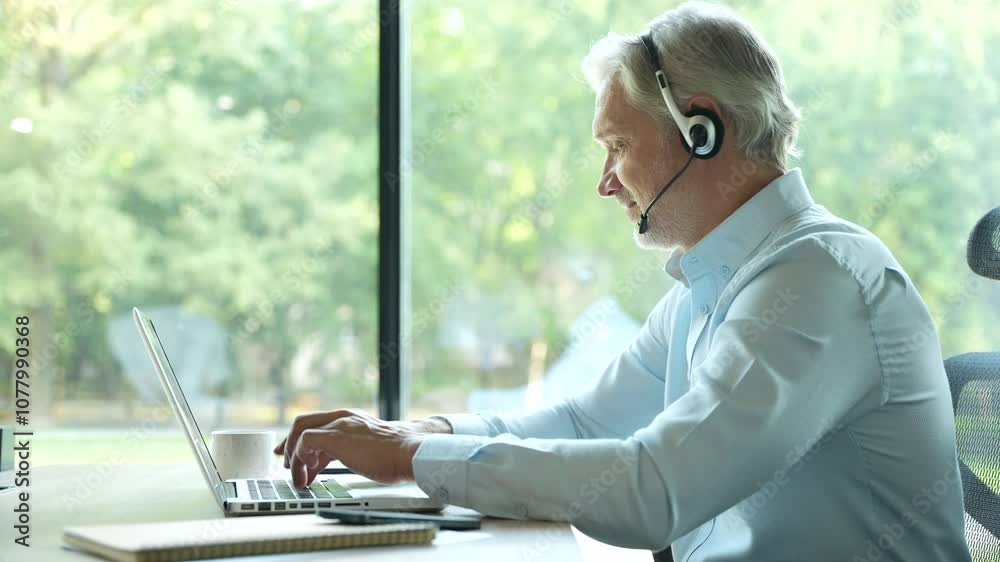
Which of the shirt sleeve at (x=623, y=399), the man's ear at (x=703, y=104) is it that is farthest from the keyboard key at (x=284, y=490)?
the man's ear at (x=703, y=104)

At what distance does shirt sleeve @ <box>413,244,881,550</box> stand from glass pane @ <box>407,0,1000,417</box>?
154cm

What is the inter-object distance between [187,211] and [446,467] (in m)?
1.83

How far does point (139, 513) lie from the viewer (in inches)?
42.9

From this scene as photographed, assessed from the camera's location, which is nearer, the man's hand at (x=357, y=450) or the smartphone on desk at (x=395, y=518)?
the smartphone on desk at (x=395, y=518)

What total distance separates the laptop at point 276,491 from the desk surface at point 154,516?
35 millimetres

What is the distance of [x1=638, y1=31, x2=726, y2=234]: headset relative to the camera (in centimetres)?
127

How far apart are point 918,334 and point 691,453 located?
0.34 m

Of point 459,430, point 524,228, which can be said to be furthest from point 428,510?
point 524,228

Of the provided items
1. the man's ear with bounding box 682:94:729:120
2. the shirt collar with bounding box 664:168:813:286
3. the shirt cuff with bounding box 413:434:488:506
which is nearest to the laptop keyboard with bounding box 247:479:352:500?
the shirt cuff with bounding box 413:434:488:506

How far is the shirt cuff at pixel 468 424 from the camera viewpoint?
4.63ft

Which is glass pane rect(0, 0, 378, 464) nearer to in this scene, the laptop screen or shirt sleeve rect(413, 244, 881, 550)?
the laptop screen

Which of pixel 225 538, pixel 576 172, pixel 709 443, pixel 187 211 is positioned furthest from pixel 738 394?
pixel 187 211

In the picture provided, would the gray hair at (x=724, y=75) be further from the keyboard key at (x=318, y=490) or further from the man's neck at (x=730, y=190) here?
the keyboard key at (x=318, y=490)

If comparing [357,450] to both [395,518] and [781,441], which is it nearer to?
[395,518]
